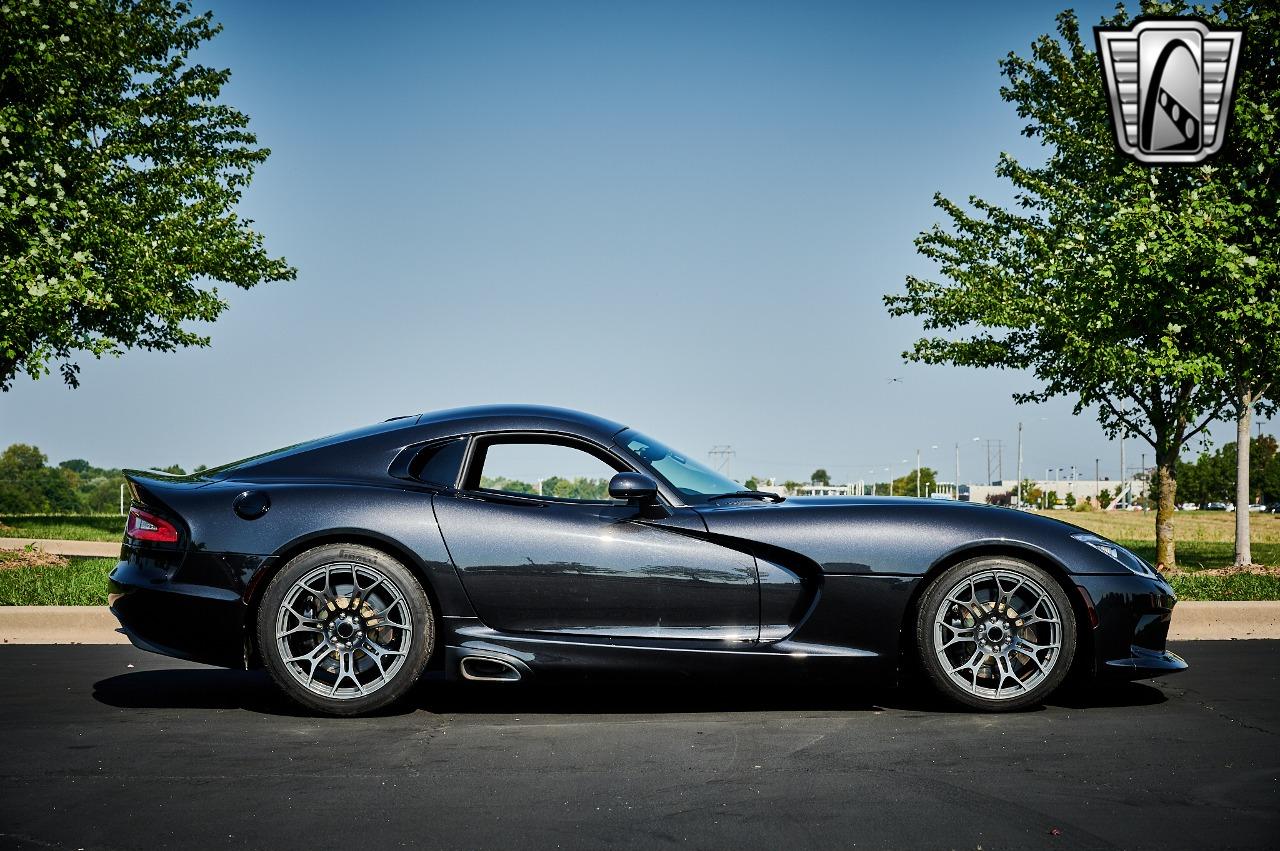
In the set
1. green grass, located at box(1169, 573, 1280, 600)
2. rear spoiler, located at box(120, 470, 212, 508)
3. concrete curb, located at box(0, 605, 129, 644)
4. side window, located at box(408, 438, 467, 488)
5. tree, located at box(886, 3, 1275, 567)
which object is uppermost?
tree, located at box(886, 3, 1275, 567)

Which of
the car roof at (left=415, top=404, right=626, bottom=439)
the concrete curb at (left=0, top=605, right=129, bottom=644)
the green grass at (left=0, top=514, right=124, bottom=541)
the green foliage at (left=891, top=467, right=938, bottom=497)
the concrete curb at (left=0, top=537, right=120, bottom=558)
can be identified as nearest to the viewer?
the car roof at (left=415, top=404, right=626, bottom=439)

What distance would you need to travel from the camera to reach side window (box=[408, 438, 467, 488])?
213 inches

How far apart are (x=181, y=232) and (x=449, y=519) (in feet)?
49.9

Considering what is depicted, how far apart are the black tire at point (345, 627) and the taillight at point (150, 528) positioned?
0.54 m

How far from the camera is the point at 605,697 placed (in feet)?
18.8

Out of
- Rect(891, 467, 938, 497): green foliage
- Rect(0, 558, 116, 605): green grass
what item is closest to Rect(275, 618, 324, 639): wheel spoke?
Rect(0, 558, 116, 605): green grass

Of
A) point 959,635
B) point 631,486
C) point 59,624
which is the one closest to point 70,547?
point 59,624

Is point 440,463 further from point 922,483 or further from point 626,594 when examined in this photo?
point 922,483

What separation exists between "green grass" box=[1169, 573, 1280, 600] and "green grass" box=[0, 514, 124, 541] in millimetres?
14000

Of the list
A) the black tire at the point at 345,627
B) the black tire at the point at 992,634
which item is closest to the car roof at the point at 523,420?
the black tire at the point at 345,627

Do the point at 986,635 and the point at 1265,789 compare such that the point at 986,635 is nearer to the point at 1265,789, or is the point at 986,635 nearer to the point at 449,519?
the point at 1265,789

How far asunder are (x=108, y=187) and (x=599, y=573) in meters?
16.7

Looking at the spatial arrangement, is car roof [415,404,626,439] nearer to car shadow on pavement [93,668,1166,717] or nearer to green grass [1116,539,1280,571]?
car shadow on pavement [93,668,1166,717]

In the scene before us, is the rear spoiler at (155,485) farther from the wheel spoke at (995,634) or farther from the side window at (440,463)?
the wheel spoke at (995,634)
